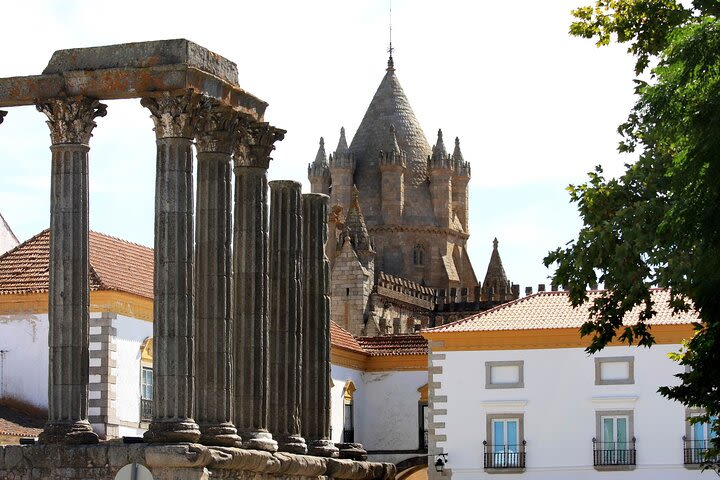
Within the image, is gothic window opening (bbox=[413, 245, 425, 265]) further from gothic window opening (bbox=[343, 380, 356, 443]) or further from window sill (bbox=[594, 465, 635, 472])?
window sill (bbox=[594, 465, 635, 472])

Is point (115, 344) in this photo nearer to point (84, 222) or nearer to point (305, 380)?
point (305, 380)

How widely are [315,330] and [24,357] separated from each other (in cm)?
1044

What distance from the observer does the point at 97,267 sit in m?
49.5

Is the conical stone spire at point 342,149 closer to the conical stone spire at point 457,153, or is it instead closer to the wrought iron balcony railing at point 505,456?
the conical stone spire at point 457,153

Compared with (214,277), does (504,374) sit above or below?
below

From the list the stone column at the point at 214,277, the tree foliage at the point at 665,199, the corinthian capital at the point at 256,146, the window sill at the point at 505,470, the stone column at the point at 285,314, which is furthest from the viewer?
the window sill at the point at 505,470

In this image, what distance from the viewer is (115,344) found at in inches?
1893

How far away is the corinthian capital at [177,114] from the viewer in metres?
34.9

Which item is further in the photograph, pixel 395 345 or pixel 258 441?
pixel 395 345

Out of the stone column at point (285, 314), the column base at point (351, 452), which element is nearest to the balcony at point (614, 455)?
the column base at point (351, 452)

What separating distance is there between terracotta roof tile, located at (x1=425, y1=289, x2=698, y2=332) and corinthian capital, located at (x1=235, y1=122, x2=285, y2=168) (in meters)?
18.8

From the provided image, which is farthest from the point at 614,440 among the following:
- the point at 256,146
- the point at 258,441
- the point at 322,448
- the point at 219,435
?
the point at 219,435

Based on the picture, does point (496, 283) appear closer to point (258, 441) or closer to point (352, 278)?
point (352, 278)

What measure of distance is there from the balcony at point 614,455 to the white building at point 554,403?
0.09 ft
